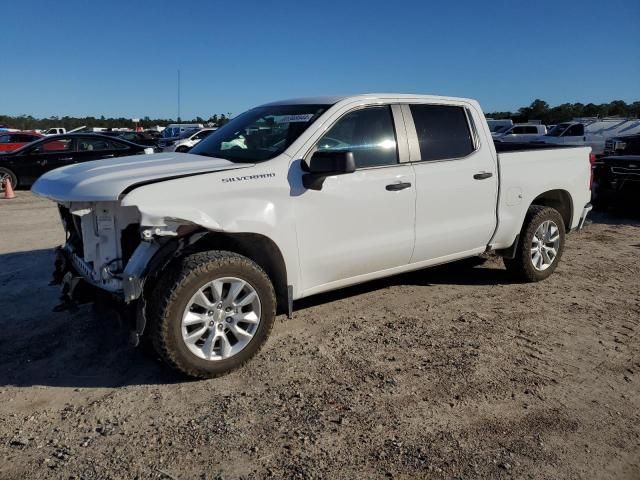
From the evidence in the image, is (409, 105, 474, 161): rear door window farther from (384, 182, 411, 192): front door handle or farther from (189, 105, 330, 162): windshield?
(189, 105, 330, 162): windshield

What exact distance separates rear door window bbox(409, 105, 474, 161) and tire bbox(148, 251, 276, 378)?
1948 mm

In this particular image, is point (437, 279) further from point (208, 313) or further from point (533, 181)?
point (208, 313)

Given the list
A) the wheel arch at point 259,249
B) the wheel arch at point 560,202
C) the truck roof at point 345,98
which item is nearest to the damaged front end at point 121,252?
the wheel arch at point 259,249

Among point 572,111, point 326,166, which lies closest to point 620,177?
point 326,166

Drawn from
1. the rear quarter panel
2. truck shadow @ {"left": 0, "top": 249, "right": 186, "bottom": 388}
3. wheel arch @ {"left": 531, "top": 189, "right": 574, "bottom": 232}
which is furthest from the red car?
the rear quarter panel

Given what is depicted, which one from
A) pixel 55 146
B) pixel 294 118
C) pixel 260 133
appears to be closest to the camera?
pixel 294 118

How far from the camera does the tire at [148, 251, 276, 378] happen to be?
3432 mm

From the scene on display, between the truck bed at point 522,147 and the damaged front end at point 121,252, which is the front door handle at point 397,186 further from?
the truck bed at point 522,147

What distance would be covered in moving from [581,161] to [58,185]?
5.28 m

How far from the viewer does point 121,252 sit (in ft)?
12.0

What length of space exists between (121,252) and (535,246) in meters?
4.17

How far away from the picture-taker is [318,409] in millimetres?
3328

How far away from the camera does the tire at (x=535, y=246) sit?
559 centimetres

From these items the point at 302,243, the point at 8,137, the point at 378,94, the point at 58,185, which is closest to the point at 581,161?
the point at 378,94
